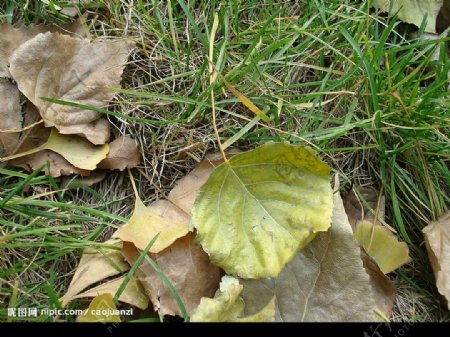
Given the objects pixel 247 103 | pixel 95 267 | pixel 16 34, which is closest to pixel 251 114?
pixel 247 103

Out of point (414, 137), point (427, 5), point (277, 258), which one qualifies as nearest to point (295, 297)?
point (277, 258)

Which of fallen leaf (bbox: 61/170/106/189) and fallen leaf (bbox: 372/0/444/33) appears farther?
fallen leaf (bbox: 372/0/444/33)

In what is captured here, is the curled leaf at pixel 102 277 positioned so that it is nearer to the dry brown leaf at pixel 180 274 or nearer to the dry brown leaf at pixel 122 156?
the dry brown leaf at pixel 180 274

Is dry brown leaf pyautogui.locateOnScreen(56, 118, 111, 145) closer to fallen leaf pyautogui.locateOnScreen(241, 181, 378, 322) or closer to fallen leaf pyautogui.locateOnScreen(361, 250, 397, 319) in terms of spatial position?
fallen leaf pyautogui.locateOnScreen(241, 181, 378, 322)

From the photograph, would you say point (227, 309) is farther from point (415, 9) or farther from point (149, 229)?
point (415, 9)

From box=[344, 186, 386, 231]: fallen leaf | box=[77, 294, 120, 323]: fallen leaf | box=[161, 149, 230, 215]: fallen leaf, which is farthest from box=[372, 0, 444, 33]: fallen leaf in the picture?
box=[77, 294, 120, 323]: fallen leaf

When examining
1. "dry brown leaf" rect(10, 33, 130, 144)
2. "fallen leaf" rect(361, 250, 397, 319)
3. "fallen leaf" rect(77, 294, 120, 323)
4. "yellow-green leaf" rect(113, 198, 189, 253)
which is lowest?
"fallen leaf" rect(77, 294, 120, 323)

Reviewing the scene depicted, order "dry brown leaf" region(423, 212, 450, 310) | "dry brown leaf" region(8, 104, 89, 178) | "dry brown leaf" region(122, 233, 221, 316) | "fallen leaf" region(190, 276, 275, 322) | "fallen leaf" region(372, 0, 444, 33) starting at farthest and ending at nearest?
"fallen leaf" region(372, 0, 444, 33), "dry brown leaf" region(8, 104, 89, 178), "dry brown leaf" region(423, 212, 450, 310), "dry brown leaf" region(122, 233, 221, 316), "fallen leaf" region(190, 276, 275, 322)

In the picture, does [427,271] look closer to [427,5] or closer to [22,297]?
[427,5]

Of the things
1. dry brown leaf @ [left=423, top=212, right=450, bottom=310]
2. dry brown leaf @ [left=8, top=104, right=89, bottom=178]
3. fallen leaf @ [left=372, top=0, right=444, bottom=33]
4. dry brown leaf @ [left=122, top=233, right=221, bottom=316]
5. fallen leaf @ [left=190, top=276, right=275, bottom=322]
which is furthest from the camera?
fallen leaf @ [left=372, top=0, right=444, bottom=33]
